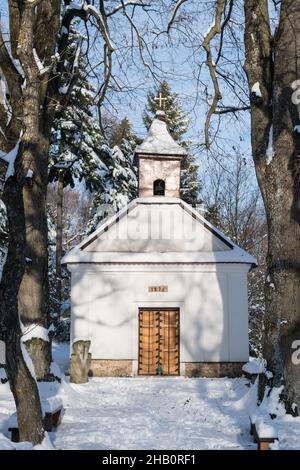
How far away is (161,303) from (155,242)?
2091mm

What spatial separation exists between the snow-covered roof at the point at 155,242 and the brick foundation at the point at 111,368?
10.4ft

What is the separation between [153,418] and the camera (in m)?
8.52

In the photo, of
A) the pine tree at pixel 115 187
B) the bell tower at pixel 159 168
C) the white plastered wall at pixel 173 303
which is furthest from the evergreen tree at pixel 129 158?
the white plastered wall at pixel 173 303

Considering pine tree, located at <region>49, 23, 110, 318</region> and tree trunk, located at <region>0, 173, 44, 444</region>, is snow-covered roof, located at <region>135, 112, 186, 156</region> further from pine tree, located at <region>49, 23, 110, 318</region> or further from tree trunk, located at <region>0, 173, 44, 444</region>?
tree trunk, located at <region>0, 173, 44, 444</region>

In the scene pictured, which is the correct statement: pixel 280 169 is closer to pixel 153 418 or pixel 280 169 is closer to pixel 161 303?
pixel 153 418

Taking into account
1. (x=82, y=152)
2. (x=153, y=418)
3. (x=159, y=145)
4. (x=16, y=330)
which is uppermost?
(x=82, y=152)

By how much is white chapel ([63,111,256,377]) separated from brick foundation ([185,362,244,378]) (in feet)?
0.10

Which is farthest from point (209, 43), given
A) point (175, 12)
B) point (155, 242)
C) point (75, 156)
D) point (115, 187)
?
point (115, 187)

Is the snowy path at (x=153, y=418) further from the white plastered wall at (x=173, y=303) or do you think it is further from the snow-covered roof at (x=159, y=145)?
the snow-covered roof at (x=159, y=145)

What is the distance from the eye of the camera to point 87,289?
16.7 meters

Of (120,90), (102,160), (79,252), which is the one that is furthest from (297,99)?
(102,160)
